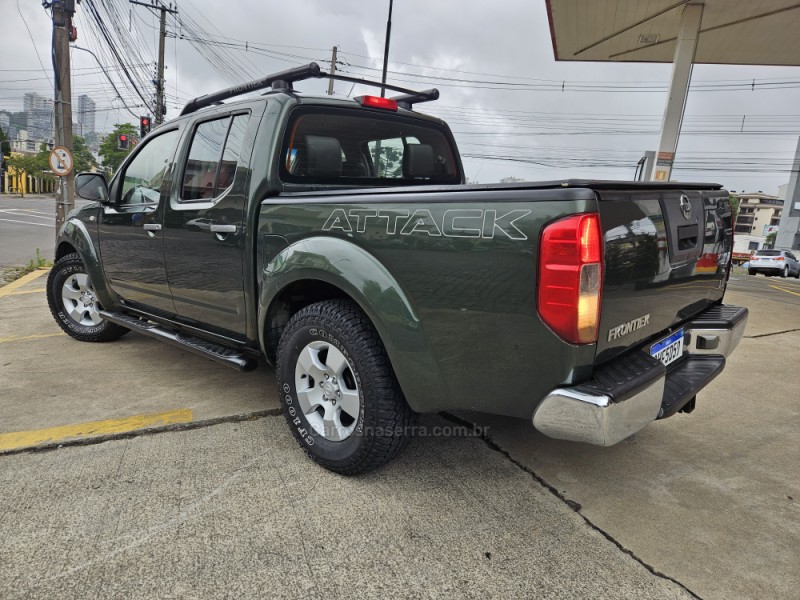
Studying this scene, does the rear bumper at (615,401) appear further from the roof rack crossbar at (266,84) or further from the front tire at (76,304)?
the front tire at (76,304)

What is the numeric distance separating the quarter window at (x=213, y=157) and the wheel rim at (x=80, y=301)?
183cm

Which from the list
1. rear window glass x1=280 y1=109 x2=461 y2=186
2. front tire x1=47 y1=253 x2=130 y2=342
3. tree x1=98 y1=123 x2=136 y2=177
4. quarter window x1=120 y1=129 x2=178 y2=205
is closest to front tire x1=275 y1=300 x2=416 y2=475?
rear window glass x1=280 y1=109 x2=461 y2=186

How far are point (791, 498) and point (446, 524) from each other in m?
1.64

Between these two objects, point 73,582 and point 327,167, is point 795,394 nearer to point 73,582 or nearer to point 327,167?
point 327,167

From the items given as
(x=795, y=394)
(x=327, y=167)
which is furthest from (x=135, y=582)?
(x=795, y=394)

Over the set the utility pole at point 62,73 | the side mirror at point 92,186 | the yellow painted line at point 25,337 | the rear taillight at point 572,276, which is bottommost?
the yellow painted line at point 25,337

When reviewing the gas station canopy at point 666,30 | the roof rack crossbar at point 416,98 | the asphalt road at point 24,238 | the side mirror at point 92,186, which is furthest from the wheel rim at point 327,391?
the gas station canopy at point 666,30

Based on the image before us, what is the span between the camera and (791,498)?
8.07 ft

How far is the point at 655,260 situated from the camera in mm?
2107

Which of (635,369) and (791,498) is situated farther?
(791,498)

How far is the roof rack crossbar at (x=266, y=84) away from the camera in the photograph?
283 centimetres

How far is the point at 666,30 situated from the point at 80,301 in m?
13.0

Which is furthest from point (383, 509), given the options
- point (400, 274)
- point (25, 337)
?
point (25, 337)

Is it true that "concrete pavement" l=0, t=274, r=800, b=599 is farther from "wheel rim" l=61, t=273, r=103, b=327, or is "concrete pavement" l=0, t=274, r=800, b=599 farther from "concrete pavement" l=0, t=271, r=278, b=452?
"wheel rim" l=61, t=273, r=103, b=327
